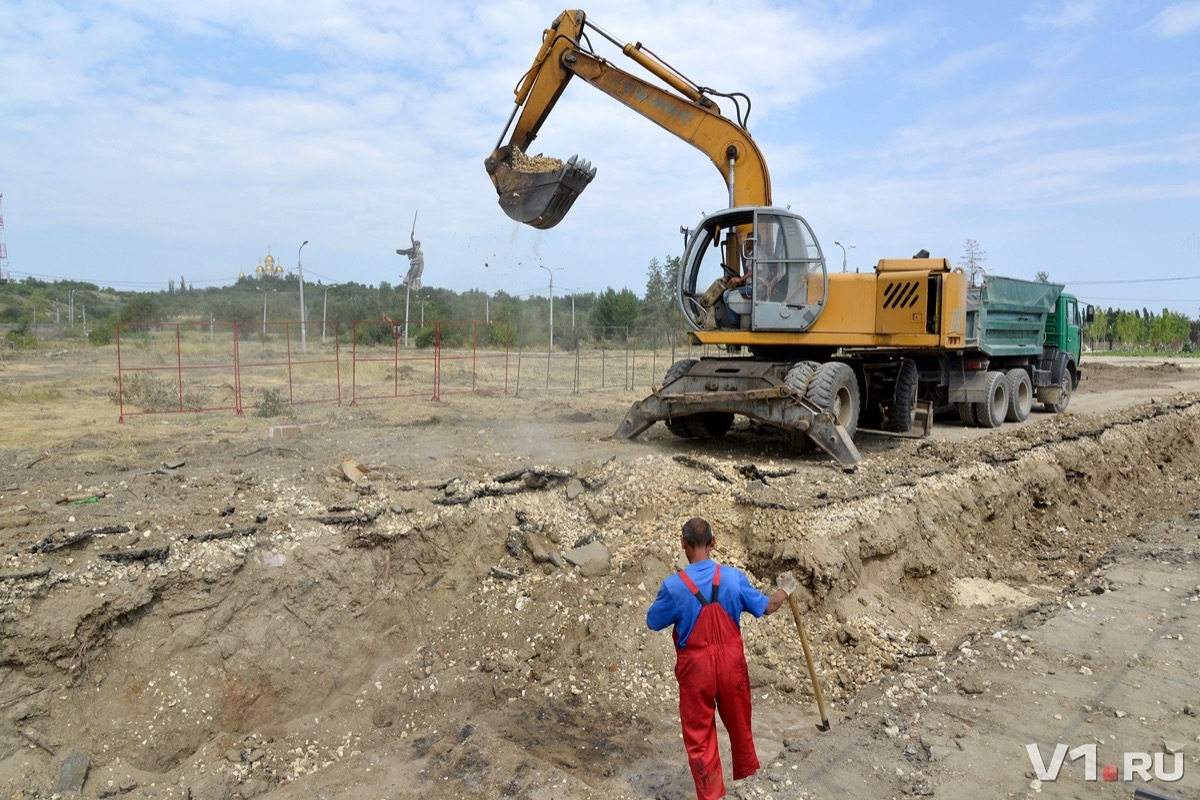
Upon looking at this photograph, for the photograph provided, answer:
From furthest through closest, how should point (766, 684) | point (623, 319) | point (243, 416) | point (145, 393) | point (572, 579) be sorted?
point (623, 319) → point (145, 393) → point (243, 416) → point (572, 579) → point (766, 684)

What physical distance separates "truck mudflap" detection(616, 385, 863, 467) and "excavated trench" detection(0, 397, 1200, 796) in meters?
0.64

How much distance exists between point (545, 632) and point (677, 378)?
4.59 m

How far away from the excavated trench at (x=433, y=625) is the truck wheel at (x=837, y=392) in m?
1.12

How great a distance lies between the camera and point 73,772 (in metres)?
4.80

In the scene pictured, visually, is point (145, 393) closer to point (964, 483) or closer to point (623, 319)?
point (964, 483)

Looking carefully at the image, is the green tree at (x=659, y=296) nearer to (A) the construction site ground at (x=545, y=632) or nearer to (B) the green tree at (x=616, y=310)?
(B) the green tree at (x=616, y=310)

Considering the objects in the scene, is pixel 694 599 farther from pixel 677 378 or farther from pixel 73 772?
pixel 677 378

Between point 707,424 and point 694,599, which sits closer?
point 694,599

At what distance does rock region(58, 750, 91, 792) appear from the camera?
4746 millimetres

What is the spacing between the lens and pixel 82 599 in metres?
5.38

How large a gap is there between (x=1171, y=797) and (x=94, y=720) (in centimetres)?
601

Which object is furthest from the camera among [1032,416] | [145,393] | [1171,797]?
[145,393]

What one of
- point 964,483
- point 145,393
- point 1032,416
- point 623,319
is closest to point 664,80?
point 964,483

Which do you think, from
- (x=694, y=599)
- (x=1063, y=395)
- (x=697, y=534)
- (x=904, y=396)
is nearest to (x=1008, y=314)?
(x=904, y=396)
